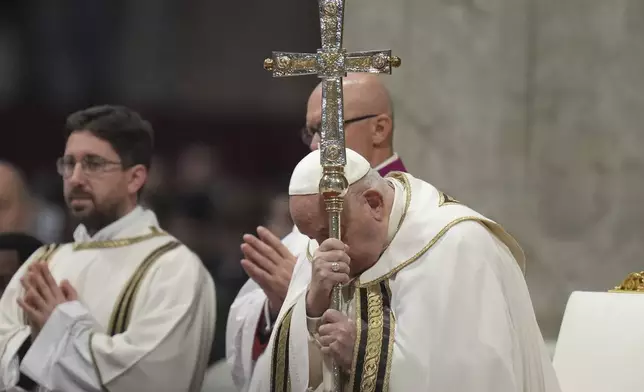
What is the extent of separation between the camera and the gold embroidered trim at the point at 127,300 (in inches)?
159

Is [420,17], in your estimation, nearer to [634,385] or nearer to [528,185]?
[528,185]

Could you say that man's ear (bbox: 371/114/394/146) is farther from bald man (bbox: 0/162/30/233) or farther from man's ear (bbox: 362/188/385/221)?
bald man (bbox: 0/162/30/233)

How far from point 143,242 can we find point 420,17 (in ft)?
5.65

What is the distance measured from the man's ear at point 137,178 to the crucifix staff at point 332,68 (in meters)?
1.22

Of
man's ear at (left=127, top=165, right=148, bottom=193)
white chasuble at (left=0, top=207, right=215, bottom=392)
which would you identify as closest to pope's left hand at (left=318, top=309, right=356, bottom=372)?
white chasuble at (left=0, top=207, right=215, bottom=392)

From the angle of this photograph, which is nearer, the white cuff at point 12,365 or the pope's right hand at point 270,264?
the pope's right hand at point 270,264

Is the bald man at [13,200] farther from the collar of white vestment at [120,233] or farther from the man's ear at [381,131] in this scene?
the man's ear at [381,131]

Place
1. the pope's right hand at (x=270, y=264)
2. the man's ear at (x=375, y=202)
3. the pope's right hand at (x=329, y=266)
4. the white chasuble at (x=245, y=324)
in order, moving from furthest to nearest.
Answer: the white chasuble at (x=245, y=324) < the pope's right hand at (x=270, y=264) < the man's ear at (x=375, y=202) < the pope's right hand at (x=329, y=266)

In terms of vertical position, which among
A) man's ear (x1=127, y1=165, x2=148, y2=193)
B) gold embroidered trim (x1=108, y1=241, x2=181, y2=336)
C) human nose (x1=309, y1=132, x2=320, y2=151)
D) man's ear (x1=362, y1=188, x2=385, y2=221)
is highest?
human nose (x1=309, y1=132, x2=320, y2=151)

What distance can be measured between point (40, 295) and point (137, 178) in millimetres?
602

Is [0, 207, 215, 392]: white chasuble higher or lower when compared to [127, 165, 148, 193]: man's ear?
lower

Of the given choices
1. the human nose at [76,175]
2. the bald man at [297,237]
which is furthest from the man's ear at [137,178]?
the bald man at [297,237]

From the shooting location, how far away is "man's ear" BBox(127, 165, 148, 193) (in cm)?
422

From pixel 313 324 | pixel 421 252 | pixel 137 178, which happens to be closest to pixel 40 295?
pixel 137 178
